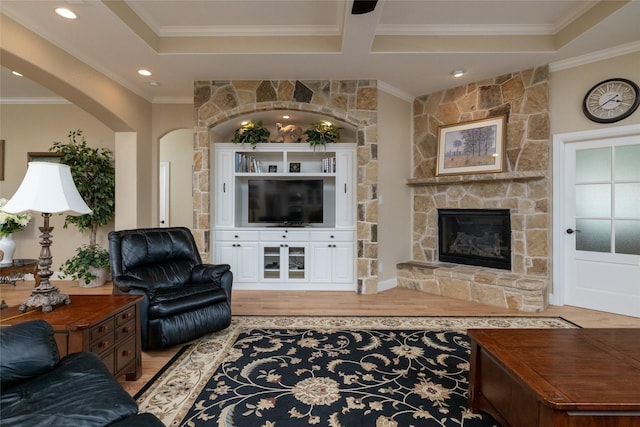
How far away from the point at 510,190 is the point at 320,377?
3368 mm

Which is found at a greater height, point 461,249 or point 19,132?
point 19,132

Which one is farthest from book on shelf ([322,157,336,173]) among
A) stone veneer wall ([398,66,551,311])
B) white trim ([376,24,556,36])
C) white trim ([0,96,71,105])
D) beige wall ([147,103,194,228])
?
white trim ([0,96,71,105])

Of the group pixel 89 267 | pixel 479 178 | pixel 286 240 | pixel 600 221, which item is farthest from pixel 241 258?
pixel 600 221

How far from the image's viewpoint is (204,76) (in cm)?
410

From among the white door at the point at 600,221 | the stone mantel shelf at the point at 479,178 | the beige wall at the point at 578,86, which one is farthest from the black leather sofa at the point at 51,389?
the beige wall at the point at 578,86

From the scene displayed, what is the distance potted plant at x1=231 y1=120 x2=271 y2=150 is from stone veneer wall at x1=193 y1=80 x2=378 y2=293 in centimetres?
23

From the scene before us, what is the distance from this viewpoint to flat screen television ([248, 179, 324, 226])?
4605mm

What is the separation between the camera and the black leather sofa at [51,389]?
43.3 inches

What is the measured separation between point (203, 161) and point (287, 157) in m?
1.21

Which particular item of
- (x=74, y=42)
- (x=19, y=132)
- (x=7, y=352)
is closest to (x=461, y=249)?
(x=7, y=352)

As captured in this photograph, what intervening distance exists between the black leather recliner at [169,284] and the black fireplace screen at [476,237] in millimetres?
3177

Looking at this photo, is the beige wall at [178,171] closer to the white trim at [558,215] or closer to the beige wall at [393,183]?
the beige wall at [393,183]

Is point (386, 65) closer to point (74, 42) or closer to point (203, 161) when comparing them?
point (203, 161)

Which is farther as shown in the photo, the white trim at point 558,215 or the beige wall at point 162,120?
the beige wall at point 162,120
